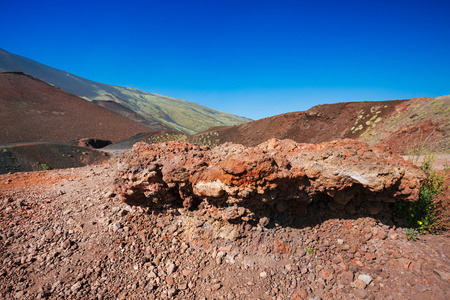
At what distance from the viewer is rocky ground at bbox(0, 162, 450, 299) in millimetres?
2904

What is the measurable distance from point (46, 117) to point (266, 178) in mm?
37897

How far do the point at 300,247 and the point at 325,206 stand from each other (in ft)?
2.78

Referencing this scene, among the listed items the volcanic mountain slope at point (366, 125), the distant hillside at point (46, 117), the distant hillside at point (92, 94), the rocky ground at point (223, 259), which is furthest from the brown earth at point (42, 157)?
the distant hillside at point (92, 94)

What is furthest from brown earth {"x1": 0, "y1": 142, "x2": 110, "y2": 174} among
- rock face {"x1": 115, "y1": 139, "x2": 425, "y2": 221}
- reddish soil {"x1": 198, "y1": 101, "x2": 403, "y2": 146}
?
rock face {"x1": 115, "y1": 139, "x2": 425, "y2": 221}

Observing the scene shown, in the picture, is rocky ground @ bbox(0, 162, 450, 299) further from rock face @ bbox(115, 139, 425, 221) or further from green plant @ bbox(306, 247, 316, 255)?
rock face @ bbox(115, 139, 425, 221)

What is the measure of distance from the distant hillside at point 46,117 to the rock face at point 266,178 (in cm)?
2837

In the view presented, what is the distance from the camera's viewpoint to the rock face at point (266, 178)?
2932 mm

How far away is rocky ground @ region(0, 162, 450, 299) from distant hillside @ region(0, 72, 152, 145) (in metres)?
27.4

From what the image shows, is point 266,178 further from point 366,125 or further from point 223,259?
point 366,125

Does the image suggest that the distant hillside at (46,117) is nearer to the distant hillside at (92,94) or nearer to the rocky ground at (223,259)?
the rocky ground at (223,259)

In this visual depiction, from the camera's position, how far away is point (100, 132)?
3042 centimetres

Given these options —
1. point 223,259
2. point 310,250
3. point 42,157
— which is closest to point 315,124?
point 310,250

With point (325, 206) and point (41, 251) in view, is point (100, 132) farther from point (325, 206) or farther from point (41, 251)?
point (325, 206)

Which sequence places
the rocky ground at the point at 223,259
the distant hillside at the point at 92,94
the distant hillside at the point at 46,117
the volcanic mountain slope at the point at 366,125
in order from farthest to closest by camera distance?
the distant hillside at the point at 92,94
the distant hillside at the point at 46,117
the volcanic mountain slope at the point at 366,125
the rocky ground at the point at 223,259
